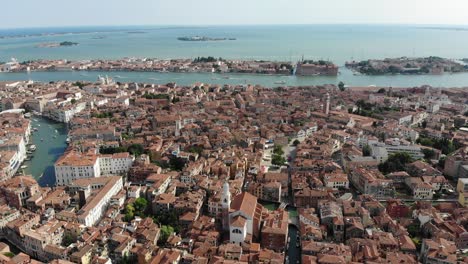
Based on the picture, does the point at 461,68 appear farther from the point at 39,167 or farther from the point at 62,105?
the point at 39,167

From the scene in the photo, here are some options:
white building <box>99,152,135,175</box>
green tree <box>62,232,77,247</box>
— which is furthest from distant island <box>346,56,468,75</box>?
green tree <box>62,232,77,247</box>

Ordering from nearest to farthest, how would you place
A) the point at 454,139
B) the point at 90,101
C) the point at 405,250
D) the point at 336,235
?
the point at 405,250
the point at 336,235
the point at 454,139
the point at 90,101

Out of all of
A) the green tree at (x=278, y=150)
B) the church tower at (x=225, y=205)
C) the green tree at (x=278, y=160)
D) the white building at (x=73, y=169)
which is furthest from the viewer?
the green tree at (x=278, y=150)

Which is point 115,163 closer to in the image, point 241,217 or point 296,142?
point 241,217

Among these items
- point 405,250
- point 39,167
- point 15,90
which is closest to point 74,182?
point 39,167

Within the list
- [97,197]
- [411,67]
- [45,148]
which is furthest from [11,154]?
[411,67]

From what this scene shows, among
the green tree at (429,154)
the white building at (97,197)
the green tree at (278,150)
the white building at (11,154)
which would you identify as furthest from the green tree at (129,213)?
the green tree at (429,154)

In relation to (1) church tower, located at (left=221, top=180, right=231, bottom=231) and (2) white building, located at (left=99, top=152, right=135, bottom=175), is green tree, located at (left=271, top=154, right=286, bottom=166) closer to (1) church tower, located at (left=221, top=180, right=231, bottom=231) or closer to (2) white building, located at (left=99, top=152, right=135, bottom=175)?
(1) church tower, located at (left=221, top=180, right=231, bottom=231)

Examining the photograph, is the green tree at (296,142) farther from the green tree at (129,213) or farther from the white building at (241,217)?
the green tree at (129,213)
